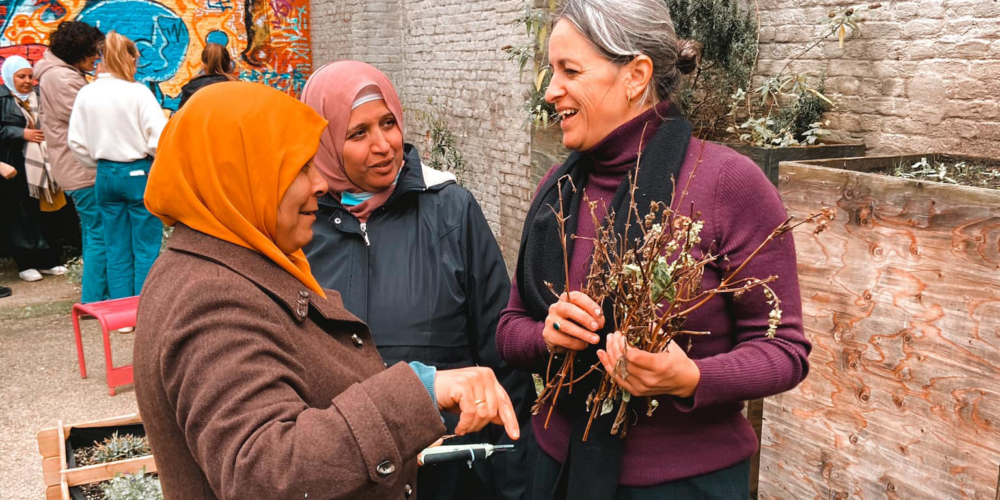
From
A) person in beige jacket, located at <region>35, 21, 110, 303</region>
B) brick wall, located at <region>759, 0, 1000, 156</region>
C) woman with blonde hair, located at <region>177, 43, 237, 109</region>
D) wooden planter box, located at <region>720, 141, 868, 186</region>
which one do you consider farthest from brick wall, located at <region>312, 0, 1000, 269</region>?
person in beige jacket, located at <region>35, 21, 110, 303</region>

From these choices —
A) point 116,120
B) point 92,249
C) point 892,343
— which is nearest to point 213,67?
point 116,120

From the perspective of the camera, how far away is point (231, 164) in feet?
5.37

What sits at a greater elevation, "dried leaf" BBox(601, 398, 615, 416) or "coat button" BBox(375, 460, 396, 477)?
"coat button" BBox(375, 460, 396, 477)


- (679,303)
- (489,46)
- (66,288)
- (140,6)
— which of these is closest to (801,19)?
(679,303)

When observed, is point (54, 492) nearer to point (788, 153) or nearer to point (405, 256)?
point (405, 256)

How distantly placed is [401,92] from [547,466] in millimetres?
8959

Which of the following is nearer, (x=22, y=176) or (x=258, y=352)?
(x=258, y=352)

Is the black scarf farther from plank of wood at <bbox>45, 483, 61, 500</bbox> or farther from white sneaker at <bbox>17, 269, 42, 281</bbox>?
white sneaker at <bbox>17, 269, 42, 281</bbox>

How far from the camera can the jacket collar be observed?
5.30ft

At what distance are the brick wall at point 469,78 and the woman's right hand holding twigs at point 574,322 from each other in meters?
4.99

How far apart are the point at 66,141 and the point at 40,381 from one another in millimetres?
2181

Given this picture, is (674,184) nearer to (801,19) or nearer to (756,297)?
(756,297)

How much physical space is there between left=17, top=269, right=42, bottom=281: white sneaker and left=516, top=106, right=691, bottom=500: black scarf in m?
8.19

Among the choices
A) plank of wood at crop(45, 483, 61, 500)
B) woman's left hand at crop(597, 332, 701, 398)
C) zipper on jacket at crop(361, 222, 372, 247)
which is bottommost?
plank of wood at crop(45, 483, 61, 500)
